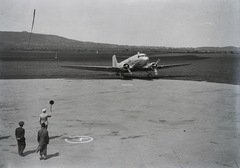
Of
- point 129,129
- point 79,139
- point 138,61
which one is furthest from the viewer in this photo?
point 138,61

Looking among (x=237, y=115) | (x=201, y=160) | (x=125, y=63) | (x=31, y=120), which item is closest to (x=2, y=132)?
(x=31, y=120)

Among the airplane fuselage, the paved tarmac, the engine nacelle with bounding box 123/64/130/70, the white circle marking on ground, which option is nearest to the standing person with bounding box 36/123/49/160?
the paved tarmac

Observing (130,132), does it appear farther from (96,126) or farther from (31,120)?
(31,120)

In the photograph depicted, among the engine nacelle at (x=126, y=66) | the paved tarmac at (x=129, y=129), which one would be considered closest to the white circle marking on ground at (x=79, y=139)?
the paved tarmac at (x=129, y=129)

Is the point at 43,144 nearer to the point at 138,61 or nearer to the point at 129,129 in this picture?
the point at 129,129

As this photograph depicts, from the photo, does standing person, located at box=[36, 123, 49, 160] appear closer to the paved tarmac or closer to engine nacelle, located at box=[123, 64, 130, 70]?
the paved tarmac

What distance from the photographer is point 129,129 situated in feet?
50.4

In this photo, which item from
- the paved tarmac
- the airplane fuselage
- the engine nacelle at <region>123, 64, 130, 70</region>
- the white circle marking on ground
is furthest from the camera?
the engine nacelle at <region>123, 64, 130, 70</region>

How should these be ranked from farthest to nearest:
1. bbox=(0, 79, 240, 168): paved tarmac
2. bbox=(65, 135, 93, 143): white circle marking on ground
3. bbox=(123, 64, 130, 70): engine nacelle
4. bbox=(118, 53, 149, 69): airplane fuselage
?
bbox=(123, 64, 130, 70): engine nacelle
bbox=(118, 53, 149, 69): airplane fuselage
bbox=(65, 135, 93, 143): white circle marking on ground
bbox=(0, 79, 240, 168): paved tarmac

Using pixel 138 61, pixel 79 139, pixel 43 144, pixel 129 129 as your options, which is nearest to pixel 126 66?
pixel 138 61

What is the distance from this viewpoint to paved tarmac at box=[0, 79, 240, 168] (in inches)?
435

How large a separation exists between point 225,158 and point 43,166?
25.9ft

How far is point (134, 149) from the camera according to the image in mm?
12172

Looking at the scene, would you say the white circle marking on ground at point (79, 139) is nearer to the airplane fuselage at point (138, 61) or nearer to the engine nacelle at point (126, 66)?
the engine nacelle at point (126, 66)
